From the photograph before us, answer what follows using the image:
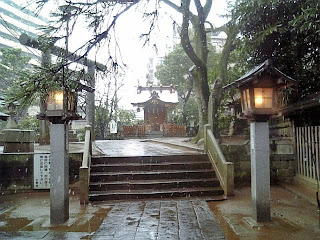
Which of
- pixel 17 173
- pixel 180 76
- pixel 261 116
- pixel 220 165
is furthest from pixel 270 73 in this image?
pixel 180 76

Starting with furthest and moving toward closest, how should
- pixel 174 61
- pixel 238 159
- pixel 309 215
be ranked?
pixel 174 61
pixel 238 159
pixel 309 215

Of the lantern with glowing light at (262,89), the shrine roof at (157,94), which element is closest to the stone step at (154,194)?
the lantern with glowing light at (262,89)

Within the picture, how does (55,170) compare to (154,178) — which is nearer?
(55,170)

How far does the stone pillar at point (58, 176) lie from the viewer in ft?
18.9

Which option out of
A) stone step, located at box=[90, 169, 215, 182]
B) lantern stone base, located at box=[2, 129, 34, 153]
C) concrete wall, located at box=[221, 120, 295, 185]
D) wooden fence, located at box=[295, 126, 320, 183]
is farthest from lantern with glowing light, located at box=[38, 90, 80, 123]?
wooden fence, located at box=[295, 126, 320, 183]

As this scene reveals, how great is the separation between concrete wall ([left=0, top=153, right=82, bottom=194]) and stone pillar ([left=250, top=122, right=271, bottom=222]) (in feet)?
19.2

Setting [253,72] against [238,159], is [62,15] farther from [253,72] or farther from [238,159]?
[238,159]

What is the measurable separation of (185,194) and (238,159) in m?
2.94

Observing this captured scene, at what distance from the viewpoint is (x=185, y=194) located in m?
7.92

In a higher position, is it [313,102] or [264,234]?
[313,102]

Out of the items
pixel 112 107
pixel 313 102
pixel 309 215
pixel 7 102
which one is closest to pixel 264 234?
pixel 309 215

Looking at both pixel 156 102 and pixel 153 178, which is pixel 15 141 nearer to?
pixel 153 178

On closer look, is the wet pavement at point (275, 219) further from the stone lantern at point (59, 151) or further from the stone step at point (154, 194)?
the stone lantern at point (59, 151)

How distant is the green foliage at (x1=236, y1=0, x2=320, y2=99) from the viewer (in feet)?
27.5
